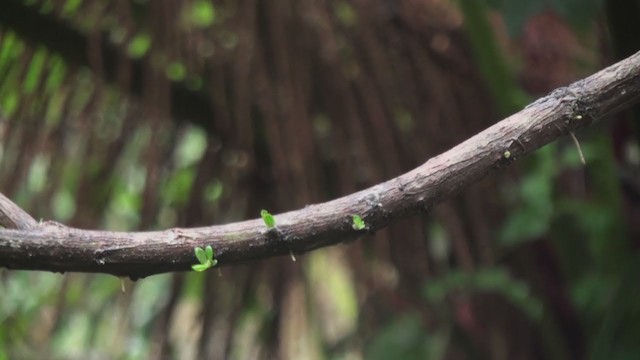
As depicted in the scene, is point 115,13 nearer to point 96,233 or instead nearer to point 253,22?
point 253,22

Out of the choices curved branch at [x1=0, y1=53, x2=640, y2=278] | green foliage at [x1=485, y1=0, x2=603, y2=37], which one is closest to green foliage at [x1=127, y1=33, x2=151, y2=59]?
green foliage at [x1=485, y1=0, x2=603, y2=37]

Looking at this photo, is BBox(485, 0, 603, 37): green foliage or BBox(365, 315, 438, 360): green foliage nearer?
BBox(485, 0, 603, 37): green foliage

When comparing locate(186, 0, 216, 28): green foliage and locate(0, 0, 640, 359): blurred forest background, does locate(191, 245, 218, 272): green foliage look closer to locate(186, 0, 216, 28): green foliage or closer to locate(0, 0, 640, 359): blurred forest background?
locate(0, 0, 640, 359): blurred forest background

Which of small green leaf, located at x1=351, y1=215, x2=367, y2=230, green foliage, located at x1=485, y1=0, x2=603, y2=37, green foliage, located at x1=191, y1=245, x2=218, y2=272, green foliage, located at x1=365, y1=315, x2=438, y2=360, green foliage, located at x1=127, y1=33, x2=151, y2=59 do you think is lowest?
green foliage, located at x1=191, y1=245, x2=218, y2=272

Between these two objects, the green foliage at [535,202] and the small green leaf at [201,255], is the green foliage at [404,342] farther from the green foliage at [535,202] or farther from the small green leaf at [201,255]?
the small green leaf at [201,255]

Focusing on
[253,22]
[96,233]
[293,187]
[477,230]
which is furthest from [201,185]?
[96,233]

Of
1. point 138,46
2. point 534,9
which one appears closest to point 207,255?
point 534,9

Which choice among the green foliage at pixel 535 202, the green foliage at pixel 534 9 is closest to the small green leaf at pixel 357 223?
the green foliage at pixel 534 9
